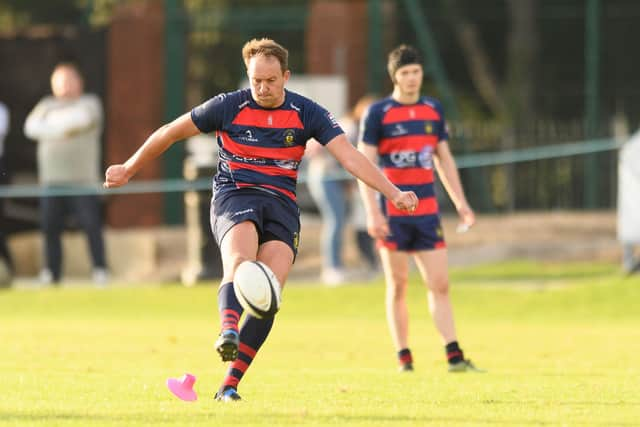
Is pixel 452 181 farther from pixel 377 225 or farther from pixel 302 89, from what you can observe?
pixel 302 89

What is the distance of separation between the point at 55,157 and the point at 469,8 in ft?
36.6

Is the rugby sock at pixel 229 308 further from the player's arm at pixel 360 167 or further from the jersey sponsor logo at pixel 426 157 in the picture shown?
the jersey sponsor logo at pixel 426 157

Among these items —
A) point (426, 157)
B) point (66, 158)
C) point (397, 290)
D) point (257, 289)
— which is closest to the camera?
point (257, 289)

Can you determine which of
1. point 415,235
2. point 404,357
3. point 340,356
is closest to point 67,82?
point 340,356

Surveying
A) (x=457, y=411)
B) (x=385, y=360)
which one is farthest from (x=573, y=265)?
(x=457, y=411)

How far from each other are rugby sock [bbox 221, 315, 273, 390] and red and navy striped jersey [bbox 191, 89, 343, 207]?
2.21 ft

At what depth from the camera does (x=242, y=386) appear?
944cm

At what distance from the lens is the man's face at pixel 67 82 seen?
1866cm

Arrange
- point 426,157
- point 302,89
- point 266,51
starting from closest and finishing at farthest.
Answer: point 266,51 → point 426,157 → point 302,89

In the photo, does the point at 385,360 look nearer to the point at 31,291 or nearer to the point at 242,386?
the point at 242,386

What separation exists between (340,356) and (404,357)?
3.88 ft

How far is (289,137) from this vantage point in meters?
8.67

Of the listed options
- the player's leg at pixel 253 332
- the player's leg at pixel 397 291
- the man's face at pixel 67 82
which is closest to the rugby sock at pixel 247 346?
the player's leg at pixel 253 332

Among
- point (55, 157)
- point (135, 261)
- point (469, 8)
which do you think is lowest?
point (135, 261)
